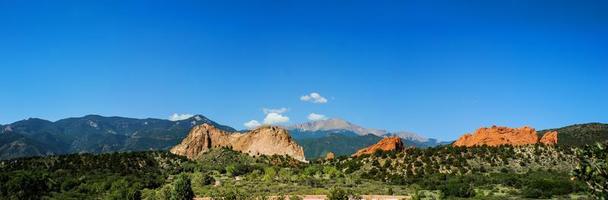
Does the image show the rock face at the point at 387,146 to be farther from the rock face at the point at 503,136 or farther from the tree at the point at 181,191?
the tree at the point at 181,191

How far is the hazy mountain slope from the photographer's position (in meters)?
158

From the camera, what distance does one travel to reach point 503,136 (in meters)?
117

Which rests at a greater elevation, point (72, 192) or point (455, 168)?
point (455, 168)

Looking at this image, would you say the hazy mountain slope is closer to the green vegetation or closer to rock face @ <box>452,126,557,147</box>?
rock face @ <box>452,126,557,147</box>

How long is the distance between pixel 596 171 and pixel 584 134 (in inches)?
6559

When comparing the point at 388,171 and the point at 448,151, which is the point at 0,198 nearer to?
the point at 388,171

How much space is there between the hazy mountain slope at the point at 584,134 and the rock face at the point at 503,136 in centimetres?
4466

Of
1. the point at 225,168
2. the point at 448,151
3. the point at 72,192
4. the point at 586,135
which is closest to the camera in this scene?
the point at 72,192

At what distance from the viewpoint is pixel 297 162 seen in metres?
135

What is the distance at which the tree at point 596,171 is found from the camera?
20.9 m

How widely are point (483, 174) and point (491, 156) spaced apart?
10801mm

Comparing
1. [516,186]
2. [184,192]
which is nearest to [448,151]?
[516,186]

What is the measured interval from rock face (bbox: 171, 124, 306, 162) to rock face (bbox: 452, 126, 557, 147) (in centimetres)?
4670

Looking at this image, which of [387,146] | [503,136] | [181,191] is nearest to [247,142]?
[387,146]
